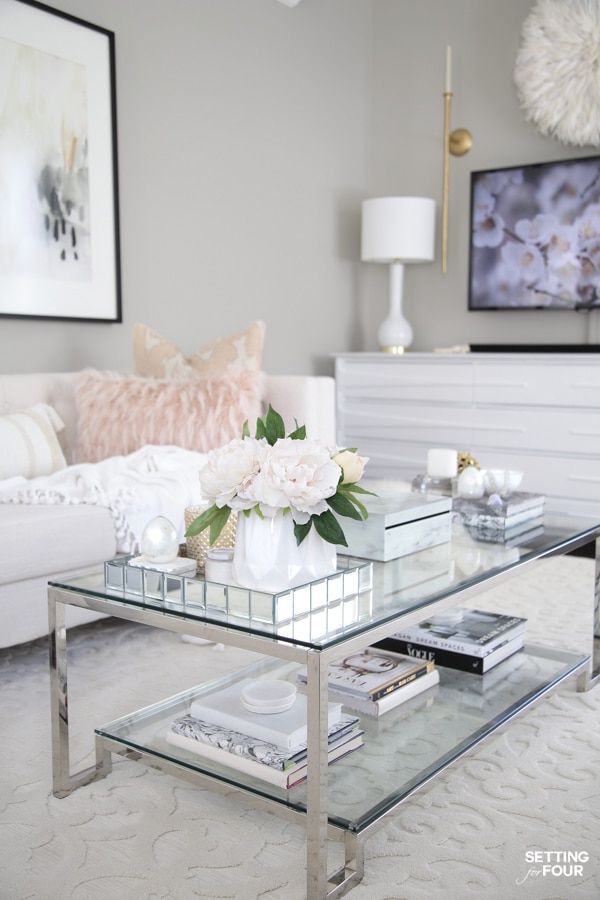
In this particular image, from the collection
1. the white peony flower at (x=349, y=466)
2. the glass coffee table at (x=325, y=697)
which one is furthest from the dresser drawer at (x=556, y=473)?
the white peony flower at (x=349, y=466)

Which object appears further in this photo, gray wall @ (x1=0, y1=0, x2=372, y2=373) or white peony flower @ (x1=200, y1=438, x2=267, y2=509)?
gray wall @ (x1=0, y1=0, x2=372, y2=373)

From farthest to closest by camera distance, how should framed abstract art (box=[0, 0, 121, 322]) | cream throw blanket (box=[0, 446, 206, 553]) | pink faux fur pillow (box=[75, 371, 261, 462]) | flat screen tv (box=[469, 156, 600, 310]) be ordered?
flat screen tv (box=[469, 156, 600, 310]) < framed abstract art (box=[0, 0, 121, 322]) < pink faux fur pillow (box=[75, 371, 261, 462]) < cream throw blanket (box=[0, 446, 206, 553])

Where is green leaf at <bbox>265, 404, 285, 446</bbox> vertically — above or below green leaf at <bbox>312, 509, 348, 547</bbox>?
above

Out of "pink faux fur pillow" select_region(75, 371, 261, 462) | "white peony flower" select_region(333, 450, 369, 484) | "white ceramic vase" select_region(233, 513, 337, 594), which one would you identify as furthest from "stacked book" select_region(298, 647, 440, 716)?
"pink faux fur pillow" select_region(75, 371, 261, 462)

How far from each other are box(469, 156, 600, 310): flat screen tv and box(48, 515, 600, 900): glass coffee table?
244 centimetres

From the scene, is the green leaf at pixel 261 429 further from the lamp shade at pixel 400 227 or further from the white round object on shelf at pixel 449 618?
the lamp shade at pixel 400 227

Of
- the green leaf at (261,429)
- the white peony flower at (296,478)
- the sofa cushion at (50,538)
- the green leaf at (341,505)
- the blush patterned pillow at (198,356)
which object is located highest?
the blush patterned pillow at (198,356)

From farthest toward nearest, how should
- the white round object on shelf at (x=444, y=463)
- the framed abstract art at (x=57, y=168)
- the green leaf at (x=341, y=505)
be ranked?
the framed abstract art at (x=57, y=168), the white round object on shelf at (x=444, y=463), the green leaf at (x=341, y=505)

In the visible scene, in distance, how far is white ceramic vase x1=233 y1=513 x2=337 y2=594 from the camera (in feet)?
4.51

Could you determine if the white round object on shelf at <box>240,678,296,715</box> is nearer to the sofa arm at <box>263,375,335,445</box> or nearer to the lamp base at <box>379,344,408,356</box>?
the sofa arm at <box>263,375,335,445</box>

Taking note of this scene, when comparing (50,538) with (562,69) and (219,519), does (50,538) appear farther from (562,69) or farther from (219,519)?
(562,69)

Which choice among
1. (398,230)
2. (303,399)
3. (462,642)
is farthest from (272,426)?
(398,230)

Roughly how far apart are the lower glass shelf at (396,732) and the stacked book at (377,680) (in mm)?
20

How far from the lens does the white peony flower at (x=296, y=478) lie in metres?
1.32
